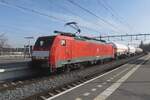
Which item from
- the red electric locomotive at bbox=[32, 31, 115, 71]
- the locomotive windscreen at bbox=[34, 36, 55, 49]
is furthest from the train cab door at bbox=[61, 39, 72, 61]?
the locomotive windscreen at bbox=[34, 36, 55, 49]

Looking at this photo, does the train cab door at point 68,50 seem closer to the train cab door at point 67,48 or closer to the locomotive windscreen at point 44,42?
the train cab door at point 67,48

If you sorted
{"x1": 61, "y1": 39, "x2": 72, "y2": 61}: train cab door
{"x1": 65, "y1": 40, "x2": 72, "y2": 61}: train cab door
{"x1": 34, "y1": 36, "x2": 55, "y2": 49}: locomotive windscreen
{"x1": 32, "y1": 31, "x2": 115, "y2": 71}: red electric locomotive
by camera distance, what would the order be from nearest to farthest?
{"x1": 32, "y1": 31, "x2": 115, "y2": 71}: red electric locomotive
{"x1": 34, "y1": 36, "x2": 55, "y2": 49}: locomotive windscreen
{"x1": 61, "y1": 39, "x2": 72, "y2": 61}: train cab door
{"x1": 65, "y1": 40, "x2": 72, "y2": 61}: train cab door

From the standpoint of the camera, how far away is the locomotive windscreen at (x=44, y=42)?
18.8 meters

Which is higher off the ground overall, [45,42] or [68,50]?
[45,42]

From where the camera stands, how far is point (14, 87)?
1302cm

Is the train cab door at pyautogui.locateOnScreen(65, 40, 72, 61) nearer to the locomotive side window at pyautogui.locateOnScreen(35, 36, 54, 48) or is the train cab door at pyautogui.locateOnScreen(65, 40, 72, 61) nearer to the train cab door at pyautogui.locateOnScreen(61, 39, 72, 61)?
the train cab door at pyautogui.locateOnScreen(61, 39, 72, 61)

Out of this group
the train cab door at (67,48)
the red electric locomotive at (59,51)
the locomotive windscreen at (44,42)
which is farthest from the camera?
the train cab door at (67,48)

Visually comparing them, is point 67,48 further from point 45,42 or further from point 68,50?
point 45,42

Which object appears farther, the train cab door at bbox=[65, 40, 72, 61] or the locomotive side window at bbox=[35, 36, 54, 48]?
the train cab door at bbox=[65, 40, 72, 61]

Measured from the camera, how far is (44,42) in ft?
63.2

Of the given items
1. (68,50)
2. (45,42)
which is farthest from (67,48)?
(45,42)

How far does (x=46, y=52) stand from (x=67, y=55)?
7.70 feet

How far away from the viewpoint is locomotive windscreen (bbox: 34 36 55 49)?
61.8 ft

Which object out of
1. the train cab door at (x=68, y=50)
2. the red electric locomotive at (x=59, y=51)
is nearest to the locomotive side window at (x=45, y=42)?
the red electric locomotive at (x=59, y=51)
